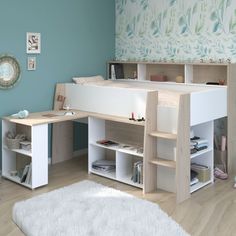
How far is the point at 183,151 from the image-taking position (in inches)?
137

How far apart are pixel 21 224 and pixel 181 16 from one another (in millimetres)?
2951

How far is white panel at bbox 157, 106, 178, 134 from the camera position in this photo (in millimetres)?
3489

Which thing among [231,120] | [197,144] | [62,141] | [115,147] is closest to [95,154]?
[115,147]

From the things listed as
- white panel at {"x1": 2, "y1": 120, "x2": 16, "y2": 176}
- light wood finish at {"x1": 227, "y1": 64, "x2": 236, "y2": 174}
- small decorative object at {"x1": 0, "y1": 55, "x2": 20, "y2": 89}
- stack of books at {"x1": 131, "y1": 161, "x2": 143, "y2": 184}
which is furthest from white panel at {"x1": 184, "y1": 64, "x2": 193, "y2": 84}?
white panel at {"x1": 2, "y1": 120, "x2": 16, "y2": 176}

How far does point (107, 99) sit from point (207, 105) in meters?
1.03

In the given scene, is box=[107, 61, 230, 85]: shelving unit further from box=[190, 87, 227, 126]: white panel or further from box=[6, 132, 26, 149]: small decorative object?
box=[6, 132, 26, 149]: small decorative object

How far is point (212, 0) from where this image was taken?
430cm

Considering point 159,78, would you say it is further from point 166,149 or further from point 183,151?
point 183,151

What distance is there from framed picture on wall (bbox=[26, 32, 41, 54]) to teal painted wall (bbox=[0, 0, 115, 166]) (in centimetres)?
5

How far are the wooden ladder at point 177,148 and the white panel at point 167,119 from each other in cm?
4

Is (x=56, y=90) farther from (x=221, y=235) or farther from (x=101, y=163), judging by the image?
(x=221, y=235)

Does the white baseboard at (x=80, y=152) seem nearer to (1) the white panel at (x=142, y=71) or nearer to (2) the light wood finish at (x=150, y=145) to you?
(1) the white panel at (x=142, y=71)

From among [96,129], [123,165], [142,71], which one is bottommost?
[123,165]

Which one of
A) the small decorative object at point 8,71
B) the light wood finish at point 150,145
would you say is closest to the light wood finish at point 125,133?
the light wood finish at point 150,145
